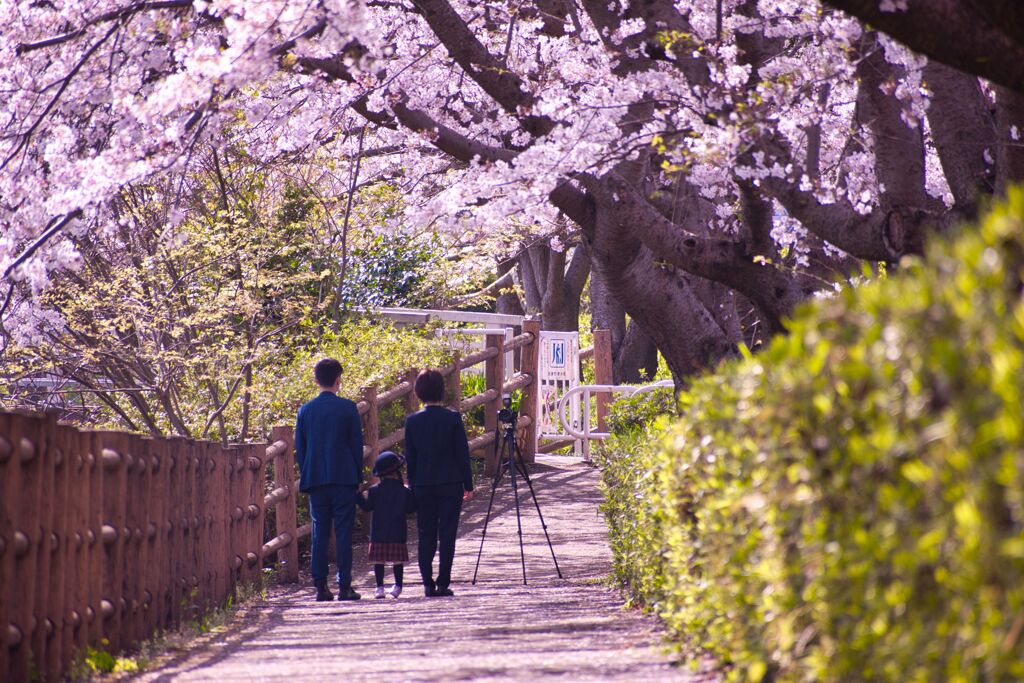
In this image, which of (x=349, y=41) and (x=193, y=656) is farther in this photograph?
(x=349, y=41)

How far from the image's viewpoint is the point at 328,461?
28.1ft

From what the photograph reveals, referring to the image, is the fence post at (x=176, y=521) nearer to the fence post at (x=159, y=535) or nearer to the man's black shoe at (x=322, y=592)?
the fence post at (x=159, y=535)

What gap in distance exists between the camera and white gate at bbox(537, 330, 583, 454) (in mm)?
17391

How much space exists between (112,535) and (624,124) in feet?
13.5

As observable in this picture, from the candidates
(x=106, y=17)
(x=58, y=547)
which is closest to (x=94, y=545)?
(x=58, y=547)

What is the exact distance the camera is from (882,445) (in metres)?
2.45

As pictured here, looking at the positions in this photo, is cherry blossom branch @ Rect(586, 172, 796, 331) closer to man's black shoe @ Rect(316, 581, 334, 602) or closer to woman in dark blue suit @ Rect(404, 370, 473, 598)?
woman in dark blue suit @ Rect(404, 370, 473, 598)

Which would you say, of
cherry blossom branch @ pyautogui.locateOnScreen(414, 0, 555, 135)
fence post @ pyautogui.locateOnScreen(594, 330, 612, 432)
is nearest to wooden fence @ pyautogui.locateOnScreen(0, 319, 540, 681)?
cherry blossom branch @ pyautogui.locateOnScreen(414, 0, 555, 135)

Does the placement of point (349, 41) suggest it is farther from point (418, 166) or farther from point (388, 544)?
point (418, 166)

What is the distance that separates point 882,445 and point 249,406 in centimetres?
904

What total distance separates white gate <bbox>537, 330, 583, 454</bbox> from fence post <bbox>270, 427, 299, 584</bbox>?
7.27 m

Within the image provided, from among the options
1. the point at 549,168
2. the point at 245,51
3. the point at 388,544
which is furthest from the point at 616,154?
the point at 388,544

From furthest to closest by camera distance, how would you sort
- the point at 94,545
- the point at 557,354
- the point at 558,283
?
the point at 558,283 → the point at 557,354 → the point at 94,545

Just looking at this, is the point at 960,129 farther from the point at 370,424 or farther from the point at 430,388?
the point at 370,424
